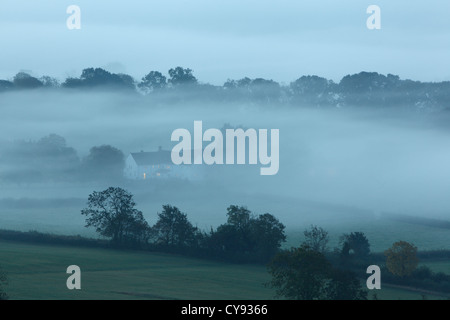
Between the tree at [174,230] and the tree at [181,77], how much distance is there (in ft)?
350

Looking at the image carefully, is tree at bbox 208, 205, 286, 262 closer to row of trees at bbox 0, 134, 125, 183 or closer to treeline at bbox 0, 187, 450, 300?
treeline at bbox 0, 187, 450, 300

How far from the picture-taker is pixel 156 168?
3740 inches

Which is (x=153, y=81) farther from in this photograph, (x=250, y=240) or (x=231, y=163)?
(x=250, y=240)

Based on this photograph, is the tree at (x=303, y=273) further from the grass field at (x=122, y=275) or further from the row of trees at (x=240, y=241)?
the grass field at (x=122, y=275)

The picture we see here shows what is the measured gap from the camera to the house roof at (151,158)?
317 feet

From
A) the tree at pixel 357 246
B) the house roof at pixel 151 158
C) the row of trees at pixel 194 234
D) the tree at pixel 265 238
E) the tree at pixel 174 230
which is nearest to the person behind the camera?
the tree at pixel 265 238

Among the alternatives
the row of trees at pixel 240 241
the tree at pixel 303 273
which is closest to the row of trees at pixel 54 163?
the row of trees at pixel 240 241

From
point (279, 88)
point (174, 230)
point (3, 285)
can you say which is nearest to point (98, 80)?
point (279, 88)

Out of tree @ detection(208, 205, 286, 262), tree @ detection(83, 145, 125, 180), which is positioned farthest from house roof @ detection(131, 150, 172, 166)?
tree @ detection(208, 205, 286, 262)

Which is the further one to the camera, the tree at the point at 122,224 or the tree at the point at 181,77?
the tree at the point at 181,77

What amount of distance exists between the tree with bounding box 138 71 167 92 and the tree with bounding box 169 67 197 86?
1.88 metres

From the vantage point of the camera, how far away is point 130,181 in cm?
9344

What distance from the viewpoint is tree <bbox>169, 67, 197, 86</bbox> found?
158625 millimetres

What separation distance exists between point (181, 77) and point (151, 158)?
63493 millimetres
